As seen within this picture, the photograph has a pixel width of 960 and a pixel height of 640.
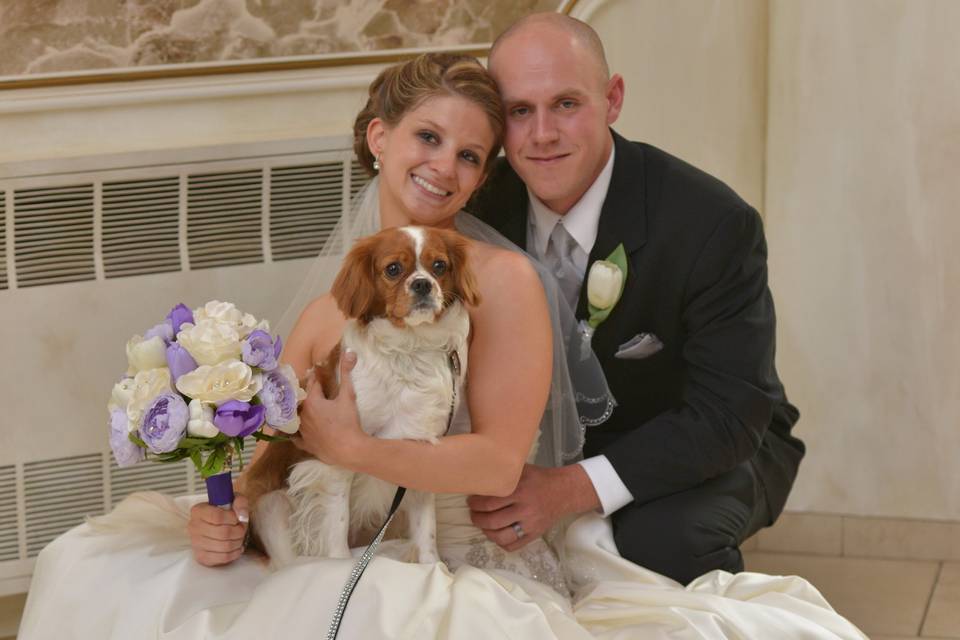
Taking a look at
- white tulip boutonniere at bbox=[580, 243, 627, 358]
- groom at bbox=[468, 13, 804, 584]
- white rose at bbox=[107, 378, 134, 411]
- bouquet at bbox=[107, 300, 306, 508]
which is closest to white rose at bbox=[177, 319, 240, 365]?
bouquet at bbox=[107, 300, 306, 508]

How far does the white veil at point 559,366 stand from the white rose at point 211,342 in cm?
58

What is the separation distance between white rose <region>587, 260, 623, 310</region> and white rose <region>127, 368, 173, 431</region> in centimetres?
90

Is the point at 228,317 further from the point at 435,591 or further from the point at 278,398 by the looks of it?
the point at 435,591

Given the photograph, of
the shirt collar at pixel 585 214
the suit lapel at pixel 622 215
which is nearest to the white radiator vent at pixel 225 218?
the shirt collar at pixel 585 214

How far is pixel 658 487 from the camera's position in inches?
90.4

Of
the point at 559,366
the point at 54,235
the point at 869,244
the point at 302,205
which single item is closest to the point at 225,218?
the point at 302,205

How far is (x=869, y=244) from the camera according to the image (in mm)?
3410

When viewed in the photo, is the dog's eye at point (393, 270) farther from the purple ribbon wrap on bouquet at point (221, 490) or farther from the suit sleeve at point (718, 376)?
the suit sleeve at point (718, 376)

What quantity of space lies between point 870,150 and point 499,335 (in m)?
1.80

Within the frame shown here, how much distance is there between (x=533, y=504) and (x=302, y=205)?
4.06 feet

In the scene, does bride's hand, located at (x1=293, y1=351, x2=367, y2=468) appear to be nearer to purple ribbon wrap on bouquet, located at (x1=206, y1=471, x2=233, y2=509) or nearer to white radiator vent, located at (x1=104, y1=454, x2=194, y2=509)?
purple ribbon wrap on bouquet, located at (x1=206, y1=471, x2=233, y2=509)

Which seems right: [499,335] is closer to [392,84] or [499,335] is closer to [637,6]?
[392,84]

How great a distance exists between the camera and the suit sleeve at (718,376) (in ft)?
7.55

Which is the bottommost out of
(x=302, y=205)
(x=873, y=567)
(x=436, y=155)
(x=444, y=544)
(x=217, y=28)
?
(x=873, y=567)
